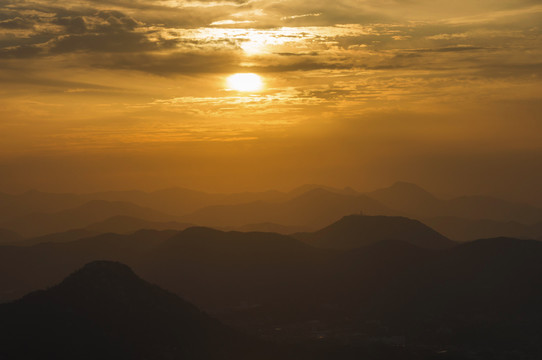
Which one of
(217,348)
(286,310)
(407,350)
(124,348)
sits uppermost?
(124,348)

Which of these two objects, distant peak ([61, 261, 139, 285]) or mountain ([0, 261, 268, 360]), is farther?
distant peak ([61, 261, 139, 285])

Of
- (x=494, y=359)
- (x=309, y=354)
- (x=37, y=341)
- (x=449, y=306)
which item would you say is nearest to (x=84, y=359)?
(x=37, y=341)

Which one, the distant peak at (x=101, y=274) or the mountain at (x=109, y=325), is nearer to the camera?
the mountain at (x=109, y=325)

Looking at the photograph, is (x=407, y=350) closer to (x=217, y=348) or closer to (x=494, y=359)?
(x=494, y=359)

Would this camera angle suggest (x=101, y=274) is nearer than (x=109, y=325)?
No

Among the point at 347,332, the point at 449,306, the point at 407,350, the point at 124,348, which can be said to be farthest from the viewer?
the point at 449,306

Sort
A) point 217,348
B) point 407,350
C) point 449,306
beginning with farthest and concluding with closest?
1. point 449,306
2. point 407,350
3. point 217,348

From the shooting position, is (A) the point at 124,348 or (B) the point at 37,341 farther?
(A) the point at 124,348

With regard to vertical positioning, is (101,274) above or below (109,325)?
above
